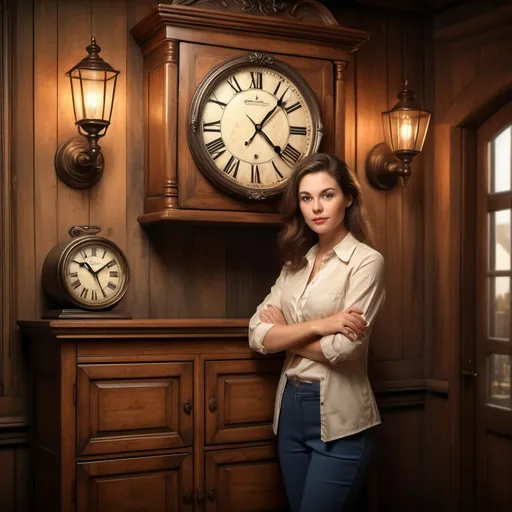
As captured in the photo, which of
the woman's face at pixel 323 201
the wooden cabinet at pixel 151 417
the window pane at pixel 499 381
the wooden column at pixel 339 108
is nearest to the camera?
the wooden cabinet at pixel 151 417

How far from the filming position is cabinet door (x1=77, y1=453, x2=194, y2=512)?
10.8ft

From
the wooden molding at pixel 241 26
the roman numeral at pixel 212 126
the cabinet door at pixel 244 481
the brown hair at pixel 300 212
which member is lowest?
the cabinet door at pixel 244 481

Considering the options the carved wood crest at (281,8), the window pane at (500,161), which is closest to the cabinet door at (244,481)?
the window pane at (500,161)

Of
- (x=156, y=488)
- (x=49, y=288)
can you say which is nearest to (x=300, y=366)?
(x=156, y=488)

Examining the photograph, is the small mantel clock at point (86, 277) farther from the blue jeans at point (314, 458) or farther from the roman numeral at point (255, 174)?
the blue jeans at point (314, 458)

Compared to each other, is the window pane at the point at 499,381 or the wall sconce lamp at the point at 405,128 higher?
the wall sconce lamp at the point at 405,128

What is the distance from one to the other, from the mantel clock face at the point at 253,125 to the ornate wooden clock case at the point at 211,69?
1cm

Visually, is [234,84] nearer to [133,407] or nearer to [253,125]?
[253,125]

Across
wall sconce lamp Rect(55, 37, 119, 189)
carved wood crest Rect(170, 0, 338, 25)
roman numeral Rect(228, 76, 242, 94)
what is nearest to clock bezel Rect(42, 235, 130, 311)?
wall sconce lamp Rect(55, 37, 119, 189)

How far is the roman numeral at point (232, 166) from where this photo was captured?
3767 mm

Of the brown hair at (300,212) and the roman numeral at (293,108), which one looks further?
the roman numeral at (293,108)

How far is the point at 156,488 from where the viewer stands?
11.2 feet

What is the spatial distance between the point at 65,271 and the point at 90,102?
71 centimetres

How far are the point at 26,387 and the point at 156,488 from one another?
2.52ft
